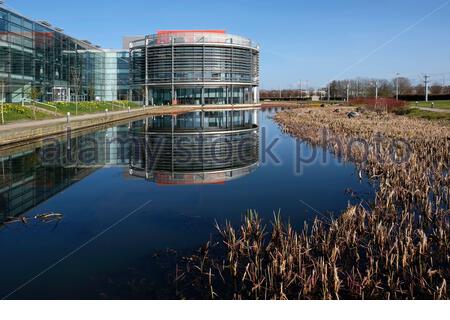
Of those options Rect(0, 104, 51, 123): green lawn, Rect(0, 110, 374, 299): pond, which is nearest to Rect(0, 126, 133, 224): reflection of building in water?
Rect(0, 110, 374, 299): pond

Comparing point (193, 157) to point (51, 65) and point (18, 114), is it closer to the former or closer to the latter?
point (18, 114)

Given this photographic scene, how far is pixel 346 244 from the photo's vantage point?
9.38 m

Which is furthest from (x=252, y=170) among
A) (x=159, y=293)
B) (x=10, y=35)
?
(x=10, y=35)

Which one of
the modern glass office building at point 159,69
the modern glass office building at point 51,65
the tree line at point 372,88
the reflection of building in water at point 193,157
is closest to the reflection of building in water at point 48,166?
the reflection of building in water at point 193,157

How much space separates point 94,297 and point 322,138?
25.6 meters

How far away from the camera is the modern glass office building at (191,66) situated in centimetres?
8981

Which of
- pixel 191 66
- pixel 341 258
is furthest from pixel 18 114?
pixel 191 66

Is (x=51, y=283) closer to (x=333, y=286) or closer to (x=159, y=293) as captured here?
(x=159, y=293)

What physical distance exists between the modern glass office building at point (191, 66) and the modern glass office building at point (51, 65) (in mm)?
6261

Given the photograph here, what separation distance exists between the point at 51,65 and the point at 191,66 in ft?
94.9

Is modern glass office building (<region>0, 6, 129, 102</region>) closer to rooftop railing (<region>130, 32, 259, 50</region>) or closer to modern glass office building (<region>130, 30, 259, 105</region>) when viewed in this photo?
modern glass office building (<region>130, 30, 259, 105</region>)

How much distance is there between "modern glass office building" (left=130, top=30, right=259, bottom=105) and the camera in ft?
295

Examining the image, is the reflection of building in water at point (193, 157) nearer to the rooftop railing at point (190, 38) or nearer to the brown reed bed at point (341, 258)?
the brown reed bed at point (341, 258)
